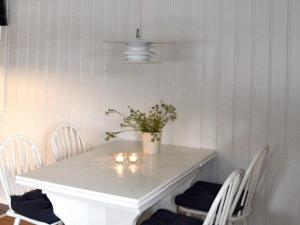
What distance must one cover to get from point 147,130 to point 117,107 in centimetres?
66

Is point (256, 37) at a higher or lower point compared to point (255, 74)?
higher

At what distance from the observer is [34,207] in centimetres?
222

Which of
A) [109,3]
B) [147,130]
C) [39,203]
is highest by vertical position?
[109,3]

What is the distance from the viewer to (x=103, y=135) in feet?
10.4

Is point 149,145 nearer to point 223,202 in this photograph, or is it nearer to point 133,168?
point 133,168

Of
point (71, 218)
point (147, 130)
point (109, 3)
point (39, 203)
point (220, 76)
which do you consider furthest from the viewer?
point (109, 3)

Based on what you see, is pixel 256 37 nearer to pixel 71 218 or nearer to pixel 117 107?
pixel 117 107

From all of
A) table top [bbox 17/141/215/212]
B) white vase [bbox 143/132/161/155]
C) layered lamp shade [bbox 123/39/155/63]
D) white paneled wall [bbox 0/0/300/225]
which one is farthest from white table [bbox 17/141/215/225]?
layered lamp shade [bbox 123/39/155/63]

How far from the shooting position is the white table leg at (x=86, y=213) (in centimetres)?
170

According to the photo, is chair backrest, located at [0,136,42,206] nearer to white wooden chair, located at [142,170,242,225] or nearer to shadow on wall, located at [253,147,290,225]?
white wooden chair, located at [142,170,242,225]

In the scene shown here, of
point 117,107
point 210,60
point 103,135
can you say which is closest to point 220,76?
point 210,60

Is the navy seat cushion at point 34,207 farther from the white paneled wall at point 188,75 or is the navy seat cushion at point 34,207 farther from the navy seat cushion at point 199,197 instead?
the white paneled wall at point 188,75

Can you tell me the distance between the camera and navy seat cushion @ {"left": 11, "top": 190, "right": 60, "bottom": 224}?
2139 millimetres

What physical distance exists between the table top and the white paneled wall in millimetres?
366
